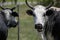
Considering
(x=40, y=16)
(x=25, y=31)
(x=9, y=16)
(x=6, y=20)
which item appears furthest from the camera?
(x=25, y=31)

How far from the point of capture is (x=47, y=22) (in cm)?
1021

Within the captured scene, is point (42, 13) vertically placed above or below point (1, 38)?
above

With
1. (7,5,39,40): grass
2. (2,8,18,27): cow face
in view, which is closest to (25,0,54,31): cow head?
(2,8,18,27): cow face

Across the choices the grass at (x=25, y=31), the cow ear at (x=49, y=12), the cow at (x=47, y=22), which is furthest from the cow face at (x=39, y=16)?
the grass at (x=25, y=31)

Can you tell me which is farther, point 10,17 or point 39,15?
point 10,17

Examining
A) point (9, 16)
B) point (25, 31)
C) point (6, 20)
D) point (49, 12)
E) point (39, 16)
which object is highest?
point (49, 12)

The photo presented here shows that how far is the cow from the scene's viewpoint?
9.73 m

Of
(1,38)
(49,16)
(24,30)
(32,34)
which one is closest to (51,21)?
(49,16)

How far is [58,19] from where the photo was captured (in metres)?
9.85

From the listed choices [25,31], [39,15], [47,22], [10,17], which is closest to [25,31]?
[25,31]

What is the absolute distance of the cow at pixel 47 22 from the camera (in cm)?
973

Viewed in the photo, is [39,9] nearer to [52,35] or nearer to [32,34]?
[52,35]

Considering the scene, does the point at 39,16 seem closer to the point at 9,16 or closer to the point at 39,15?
the point at 39,15

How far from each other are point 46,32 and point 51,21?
0.43m
